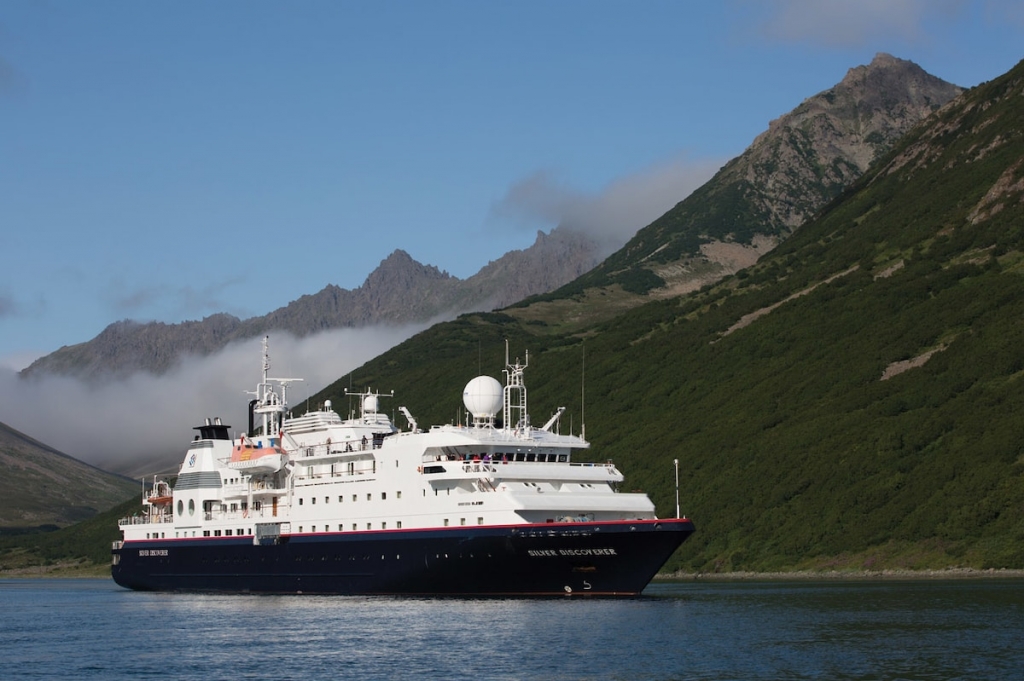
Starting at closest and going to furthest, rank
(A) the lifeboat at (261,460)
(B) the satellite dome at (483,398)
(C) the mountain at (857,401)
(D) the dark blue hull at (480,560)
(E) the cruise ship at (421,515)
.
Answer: (D) the dark blue hull at (480,560) < (E) the cruise ship at (421,515) < (B) the satellite dome at (483,398) < (A) the lifeboat at (261,460) < (C) the mountain at (857,401)

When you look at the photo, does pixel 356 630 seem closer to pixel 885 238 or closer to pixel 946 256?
pixel 946 256

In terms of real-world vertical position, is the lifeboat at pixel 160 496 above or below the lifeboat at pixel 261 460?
below

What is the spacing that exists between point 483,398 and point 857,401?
67.1 meters

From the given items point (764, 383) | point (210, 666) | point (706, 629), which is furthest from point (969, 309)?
point (210, 666)

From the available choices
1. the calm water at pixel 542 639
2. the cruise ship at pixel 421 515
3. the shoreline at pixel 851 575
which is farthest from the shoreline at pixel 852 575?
the cruise ship at pixel 421 515

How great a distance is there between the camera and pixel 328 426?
80250 mm

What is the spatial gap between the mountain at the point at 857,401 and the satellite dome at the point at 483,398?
132ft

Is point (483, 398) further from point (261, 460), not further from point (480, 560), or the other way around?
point (261, 460)

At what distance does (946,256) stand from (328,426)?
10793 cm

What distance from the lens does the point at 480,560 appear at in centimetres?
6738

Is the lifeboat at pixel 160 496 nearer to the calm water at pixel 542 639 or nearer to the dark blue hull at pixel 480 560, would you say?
the dark blue hull at pixel 480 560

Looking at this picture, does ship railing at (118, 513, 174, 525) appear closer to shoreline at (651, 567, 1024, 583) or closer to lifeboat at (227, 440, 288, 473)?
lifeboat at (227, 440, 288, 473)

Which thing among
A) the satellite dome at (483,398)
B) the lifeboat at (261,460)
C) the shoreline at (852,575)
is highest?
the satellite dome at (483,398)

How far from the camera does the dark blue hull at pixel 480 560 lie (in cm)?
6588
